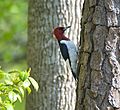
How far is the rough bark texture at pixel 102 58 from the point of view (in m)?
3.03

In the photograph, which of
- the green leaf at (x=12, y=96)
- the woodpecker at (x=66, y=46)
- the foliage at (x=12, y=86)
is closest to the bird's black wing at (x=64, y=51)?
the woodpecker at (x=66, y=46)

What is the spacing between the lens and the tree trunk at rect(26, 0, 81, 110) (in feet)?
14.8

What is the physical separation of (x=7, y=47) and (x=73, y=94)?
4983 millimetres

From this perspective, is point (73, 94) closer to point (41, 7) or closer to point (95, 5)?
point (41, 7)

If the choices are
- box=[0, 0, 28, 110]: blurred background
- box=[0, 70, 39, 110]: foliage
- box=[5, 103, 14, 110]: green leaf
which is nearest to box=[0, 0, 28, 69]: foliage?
box=[0, 0, 28, 110]: blurred background

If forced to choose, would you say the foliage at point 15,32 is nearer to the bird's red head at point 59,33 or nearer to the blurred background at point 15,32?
the blurred background at point 15,32

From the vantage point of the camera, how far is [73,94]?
15.0 ft

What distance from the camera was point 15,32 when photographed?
841 cm

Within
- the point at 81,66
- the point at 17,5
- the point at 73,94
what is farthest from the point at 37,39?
the point at 17,5

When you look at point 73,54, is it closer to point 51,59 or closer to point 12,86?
point 51,59

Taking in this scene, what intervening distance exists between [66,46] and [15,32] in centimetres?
408

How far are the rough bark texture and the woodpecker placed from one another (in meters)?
1.00

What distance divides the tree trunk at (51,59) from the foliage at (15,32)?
362 cm

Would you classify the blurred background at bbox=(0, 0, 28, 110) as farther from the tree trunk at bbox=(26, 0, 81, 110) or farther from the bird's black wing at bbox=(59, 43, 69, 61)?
the bird's black wing at bbox=(59, 43, 69, 61)
